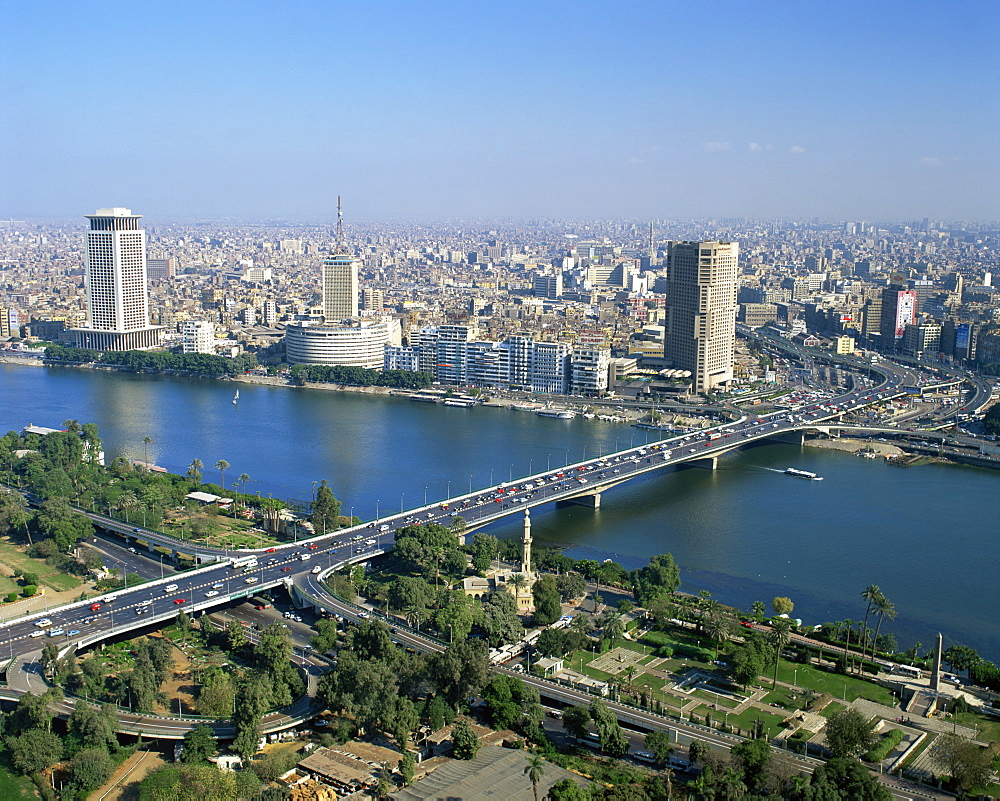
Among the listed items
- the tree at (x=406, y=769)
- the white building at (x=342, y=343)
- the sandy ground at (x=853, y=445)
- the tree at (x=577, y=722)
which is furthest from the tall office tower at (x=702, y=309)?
the tree at (x=406, y=769)

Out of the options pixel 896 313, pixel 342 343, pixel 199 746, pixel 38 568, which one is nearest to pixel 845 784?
pixel 199 746

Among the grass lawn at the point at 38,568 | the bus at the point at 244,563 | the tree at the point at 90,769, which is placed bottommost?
the tree at the point at 90,769

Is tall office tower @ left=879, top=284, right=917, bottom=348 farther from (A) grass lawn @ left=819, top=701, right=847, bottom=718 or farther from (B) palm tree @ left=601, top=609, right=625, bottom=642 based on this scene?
(A) grass lawn @ left=819, top=701, right=847, bottom=718

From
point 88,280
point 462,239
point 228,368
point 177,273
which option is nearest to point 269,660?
point 228,368

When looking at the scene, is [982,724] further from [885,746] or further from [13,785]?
[13,785]

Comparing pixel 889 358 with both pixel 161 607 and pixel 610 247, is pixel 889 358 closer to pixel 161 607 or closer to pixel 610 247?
pixel 161 607

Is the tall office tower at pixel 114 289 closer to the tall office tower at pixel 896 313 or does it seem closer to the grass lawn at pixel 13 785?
the tall office tower at pixel 896 313

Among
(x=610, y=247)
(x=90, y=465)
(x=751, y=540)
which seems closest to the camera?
(x=751, y=540)
